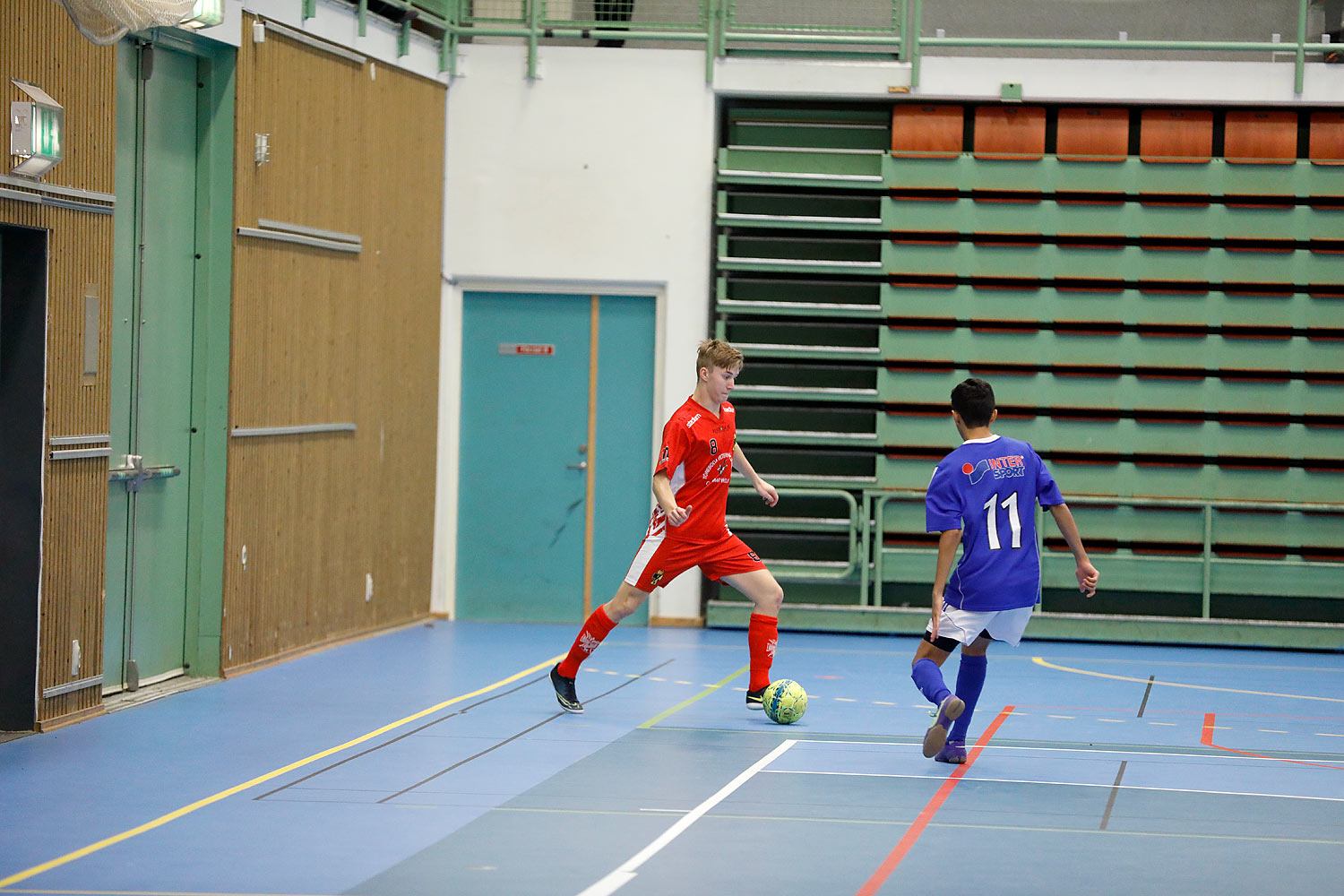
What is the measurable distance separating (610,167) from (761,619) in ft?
17.4

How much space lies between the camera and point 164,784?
6438mm

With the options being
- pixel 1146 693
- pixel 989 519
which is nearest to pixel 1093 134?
pixel 1146 693

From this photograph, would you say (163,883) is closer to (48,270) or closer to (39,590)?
(39,590)

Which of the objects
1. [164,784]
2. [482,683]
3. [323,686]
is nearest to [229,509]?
[323,686]

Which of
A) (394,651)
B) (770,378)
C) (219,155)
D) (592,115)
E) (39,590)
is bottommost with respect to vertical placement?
(394,651)

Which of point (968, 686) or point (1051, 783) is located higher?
point (968, 686)

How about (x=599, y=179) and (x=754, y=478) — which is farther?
(x=599, y=179)

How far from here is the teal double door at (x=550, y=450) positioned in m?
12.4

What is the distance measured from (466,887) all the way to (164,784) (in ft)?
6.99

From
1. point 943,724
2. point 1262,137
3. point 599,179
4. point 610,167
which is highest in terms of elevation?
point 1262,137

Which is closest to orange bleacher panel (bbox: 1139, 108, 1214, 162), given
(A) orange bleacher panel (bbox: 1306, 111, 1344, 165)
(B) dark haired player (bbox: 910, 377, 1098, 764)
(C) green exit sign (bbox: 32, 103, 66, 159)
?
(A) orange bleacher panel (bbox: 1306, 111, 1344, 165)

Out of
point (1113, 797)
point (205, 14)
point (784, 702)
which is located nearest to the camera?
point (1113, 797)

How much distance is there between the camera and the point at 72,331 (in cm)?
761

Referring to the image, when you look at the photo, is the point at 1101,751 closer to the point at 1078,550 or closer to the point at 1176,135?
the point at 1078,550
